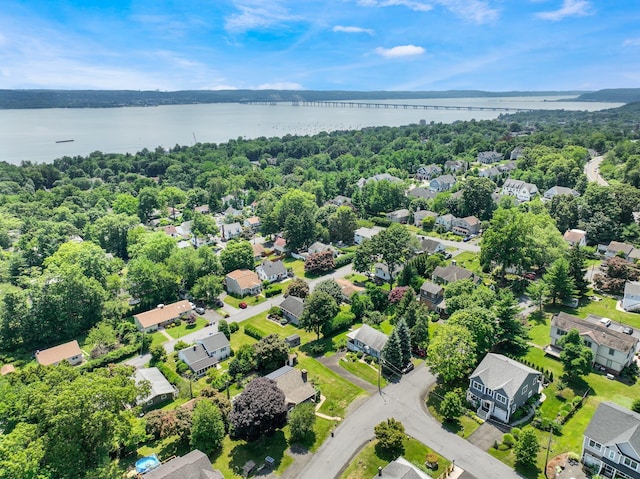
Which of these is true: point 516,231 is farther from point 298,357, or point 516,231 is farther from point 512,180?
point 512,180

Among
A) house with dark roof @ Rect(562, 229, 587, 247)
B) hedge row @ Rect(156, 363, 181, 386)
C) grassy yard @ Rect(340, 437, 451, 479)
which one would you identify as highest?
house with dark roof @ Rect(562, 229, 587, 247)

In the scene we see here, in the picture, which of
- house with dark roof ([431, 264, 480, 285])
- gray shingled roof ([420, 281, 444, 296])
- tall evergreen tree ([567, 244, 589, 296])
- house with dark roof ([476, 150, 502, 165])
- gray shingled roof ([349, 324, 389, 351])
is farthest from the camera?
house with dark roof ([476, 150, 502, 165])

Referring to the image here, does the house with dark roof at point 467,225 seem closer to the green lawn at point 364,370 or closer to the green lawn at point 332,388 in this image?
the green lawn at point 364,370

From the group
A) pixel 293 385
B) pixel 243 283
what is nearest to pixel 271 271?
pixel 243 283

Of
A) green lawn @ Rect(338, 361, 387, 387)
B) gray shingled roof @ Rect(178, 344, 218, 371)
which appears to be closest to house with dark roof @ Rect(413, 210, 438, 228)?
green lawn @ Rect(338, 361, 387, 387)

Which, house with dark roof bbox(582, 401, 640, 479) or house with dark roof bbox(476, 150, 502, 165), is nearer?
house with dark roof bbox(582, 401, 640, 479)

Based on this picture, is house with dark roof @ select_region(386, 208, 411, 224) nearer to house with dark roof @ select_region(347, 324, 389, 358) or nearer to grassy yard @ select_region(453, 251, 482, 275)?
grassy yard @ select_region(453, 251, 482, 275)
